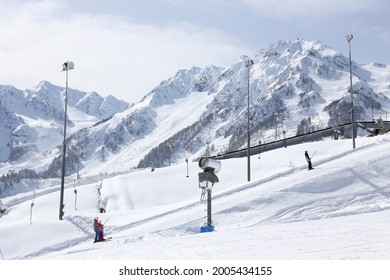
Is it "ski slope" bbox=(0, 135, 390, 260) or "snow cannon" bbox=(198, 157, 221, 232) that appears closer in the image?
"ski slope" bbox=(0, 135, 390, 260)

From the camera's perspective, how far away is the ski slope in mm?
12352

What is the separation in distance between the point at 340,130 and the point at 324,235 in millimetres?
46643

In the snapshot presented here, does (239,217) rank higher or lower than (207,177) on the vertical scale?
lower

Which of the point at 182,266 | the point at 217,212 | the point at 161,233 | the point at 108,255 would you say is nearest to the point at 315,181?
the point at 217,212

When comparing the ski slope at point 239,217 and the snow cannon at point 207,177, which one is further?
the snow cannon at point 207,177

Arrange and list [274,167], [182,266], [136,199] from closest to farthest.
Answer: [182,266]
[136,199]
[274,167]

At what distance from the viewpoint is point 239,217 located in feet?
73.8

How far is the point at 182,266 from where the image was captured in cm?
1021

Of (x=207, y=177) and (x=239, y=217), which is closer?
(x=207, y=177)

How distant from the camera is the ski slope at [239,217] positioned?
12.4m

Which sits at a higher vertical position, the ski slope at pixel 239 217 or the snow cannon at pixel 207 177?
the snow cannon at pixel 207 177

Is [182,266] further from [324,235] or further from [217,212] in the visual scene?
[217,212]

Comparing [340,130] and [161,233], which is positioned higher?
[340,130]

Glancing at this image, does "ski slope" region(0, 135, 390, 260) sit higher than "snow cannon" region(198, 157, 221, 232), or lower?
lower
